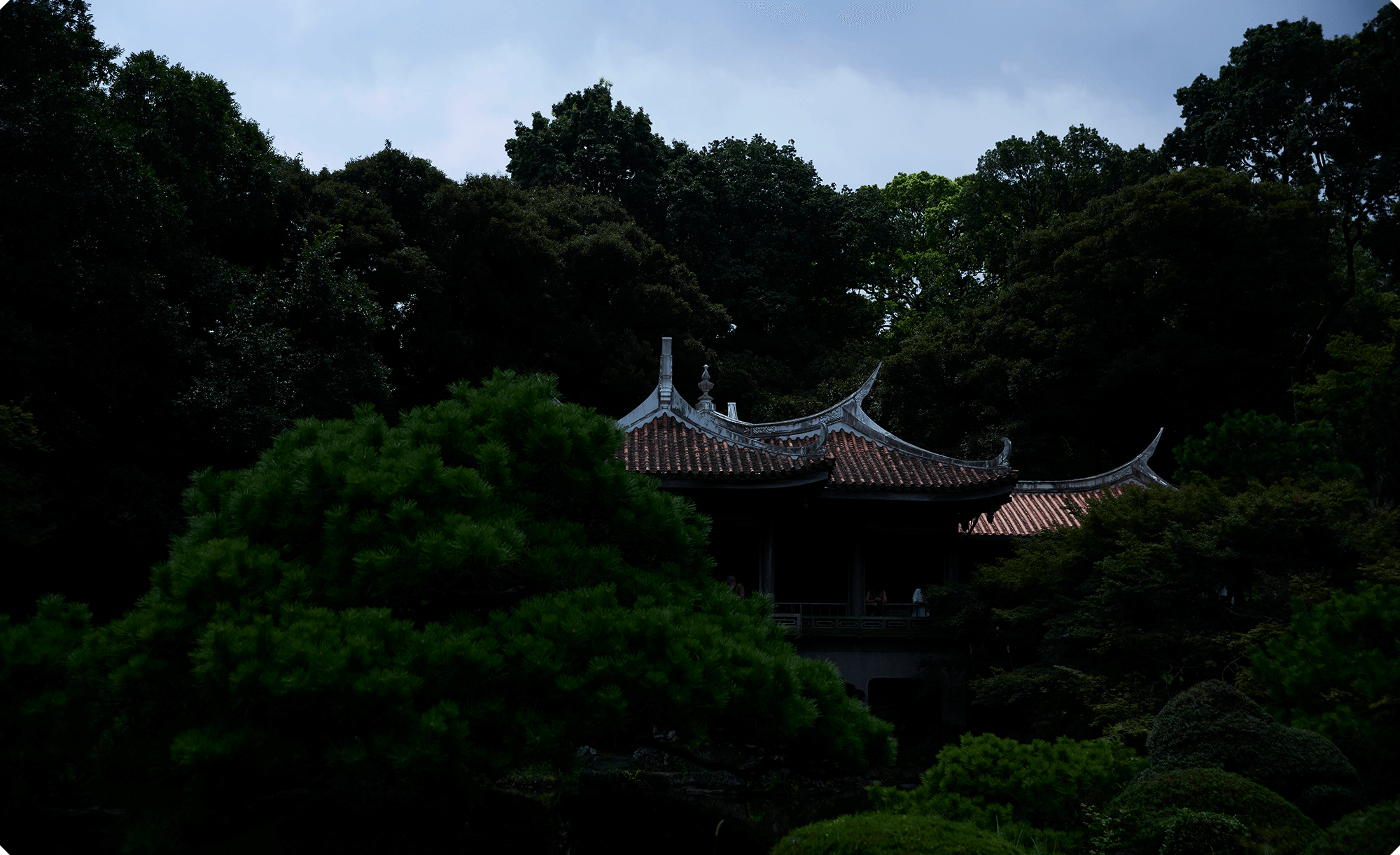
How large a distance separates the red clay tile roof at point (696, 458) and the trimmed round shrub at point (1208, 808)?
764 centimetres

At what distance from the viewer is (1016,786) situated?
22.0 feet

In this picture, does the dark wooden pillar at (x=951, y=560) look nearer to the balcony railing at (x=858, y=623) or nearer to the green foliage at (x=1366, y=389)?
the balcony railing at (x=858, y=623)

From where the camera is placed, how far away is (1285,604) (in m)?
10.1

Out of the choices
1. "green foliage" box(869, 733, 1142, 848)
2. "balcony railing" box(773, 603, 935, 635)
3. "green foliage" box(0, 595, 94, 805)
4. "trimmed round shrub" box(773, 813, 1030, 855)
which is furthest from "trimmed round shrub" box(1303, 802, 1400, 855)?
"balcony railing" box(773, 603, 935, 635)

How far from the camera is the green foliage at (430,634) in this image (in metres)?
4.21

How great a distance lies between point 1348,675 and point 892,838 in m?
4.62

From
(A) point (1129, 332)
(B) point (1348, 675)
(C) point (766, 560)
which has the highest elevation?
(A) point (1129, 332)

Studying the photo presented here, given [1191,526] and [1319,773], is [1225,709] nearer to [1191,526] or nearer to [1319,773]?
[1319,773]

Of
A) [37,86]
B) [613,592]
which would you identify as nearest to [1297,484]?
[613,592]

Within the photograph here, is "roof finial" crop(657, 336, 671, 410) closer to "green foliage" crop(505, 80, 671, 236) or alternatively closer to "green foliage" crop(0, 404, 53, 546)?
"green foliage" crop(0, 404, 53, 546)

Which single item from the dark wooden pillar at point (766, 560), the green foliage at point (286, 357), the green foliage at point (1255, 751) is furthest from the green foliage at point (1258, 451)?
the green foliage at point (286, 357)

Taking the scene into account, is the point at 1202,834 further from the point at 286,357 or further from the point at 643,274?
the point at 643,274

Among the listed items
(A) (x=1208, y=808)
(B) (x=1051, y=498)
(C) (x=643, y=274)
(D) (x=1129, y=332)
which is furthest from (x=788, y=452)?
(D) (x=1129, y=332)

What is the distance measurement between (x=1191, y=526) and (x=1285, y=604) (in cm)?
174
